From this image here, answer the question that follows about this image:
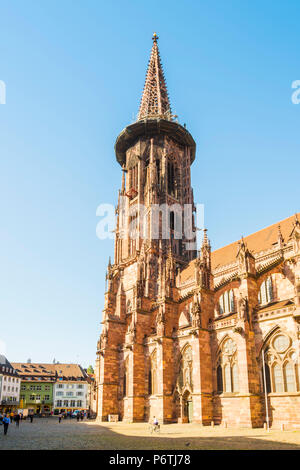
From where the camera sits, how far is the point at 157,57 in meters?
68.2

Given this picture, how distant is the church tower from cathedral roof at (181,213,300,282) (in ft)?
15.1

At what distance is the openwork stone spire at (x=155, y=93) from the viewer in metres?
59.8

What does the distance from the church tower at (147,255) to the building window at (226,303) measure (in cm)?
427

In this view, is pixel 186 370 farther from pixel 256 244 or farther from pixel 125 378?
pixel 256 244

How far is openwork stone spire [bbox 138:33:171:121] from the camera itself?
59822 mm

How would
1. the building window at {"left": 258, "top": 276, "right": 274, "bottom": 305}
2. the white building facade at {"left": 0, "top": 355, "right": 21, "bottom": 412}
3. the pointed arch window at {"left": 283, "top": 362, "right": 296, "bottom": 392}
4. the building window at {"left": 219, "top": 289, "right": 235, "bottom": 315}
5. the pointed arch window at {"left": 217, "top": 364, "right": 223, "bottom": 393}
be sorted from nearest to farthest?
1. the pointed arch window at {"left": 283, "top": 362, "right": 296, "bottom": 392}
2. the pointed arch window at {"left": 217, "top": 364, "right": 223, "bottom": 393}
3. the building window at {"left": 258, "top": 276, "right": 274, "bottom": 305}
4. the building window at {"left": 219, "top": 289, "right": 235, "bottom": 315}
5. the white building facade at {"left": 0, "top": 355, "right": 21, "bottom": 412}

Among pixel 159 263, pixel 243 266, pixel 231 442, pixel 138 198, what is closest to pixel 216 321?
pixel 243 266

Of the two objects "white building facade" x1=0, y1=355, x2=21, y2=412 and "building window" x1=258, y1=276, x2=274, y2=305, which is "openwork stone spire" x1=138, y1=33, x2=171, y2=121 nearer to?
"building window" x1=258, y1=276, x2=274, y2=305

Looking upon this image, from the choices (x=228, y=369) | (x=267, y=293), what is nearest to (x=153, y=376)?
(x=228, y=369)

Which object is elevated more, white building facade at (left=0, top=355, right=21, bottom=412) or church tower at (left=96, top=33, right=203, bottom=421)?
church tower at (left=96, top=33, right=203, bottom=421)

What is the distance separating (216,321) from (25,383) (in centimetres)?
6455

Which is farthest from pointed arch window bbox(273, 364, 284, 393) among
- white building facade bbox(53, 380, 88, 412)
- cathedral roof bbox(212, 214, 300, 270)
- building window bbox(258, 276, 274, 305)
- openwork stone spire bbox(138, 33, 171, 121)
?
white building facade bbox(53, 380, 88, 412)

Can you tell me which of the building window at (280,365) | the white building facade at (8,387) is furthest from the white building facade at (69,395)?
the building window at (280,365)

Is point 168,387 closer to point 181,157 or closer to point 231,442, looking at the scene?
point 231,442
